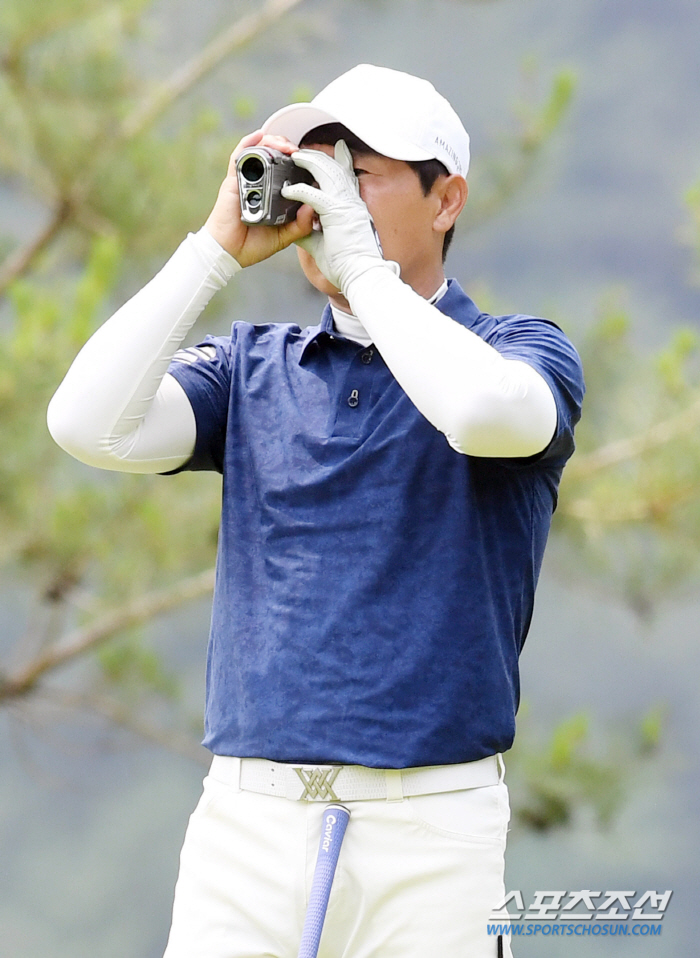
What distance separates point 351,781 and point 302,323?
2.46 meters

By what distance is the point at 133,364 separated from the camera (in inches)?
49.1

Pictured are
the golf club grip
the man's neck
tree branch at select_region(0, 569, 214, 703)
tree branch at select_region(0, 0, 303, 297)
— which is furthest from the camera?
tree branch at select_region(0, 0, 303, 297)

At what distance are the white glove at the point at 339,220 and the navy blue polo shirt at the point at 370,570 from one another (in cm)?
14

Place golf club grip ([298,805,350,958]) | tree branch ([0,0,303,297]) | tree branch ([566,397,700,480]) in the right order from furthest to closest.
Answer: tree branch ([0,0,303,297]) → tree branch ([566,397,700,480]) → golf club grip ([298,805,350,958])

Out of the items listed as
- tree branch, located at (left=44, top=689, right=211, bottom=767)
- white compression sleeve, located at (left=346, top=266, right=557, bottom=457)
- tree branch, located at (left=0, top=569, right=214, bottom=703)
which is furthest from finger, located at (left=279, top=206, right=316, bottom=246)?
tree branch, located at (left=44, top=689, right=211, bottom=767)

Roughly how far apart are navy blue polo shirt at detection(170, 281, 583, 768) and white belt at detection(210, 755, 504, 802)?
17 millimetres

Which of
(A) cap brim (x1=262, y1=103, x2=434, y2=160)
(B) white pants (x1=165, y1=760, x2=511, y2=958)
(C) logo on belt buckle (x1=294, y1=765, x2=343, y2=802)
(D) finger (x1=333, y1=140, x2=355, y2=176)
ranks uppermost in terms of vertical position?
(A) cap brim (x1=262, y1=103, x2=434, y2=160)

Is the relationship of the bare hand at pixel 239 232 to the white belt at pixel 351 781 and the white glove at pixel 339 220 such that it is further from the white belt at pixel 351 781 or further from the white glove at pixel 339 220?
the white belt at pixel 351 781

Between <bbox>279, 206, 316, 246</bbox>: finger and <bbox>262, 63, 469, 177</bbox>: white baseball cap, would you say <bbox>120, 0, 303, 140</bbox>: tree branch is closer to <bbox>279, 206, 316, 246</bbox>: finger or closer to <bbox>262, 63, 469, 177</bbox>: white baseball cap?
<bbox>262, 63, 469, 177</bbox>: white baseball cap

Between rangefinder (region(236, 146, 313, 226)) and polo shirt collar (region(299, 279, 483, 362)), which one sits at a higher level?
rangefinder (region(236, 146, 313, 226))

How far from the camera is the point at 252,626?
4.16 ft

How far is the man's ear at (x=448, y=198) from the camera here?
137 centimetres

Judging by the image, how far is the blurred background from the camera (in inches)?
118

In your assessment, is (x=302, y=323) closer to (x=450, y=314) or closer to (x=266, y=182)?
(x=450, y=314)
